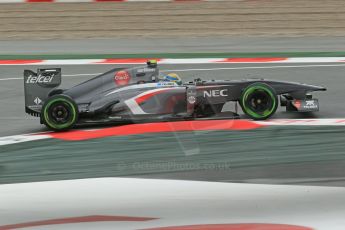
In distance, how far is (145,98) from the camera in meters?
7.48

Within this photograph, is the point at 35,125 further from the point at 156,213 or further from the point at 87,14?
the point at 87,14

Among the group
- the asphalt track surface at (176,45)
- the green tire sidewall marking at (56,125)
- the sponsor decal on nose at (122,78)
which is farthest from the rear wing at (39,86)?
the asphalt track surface at (176,45)

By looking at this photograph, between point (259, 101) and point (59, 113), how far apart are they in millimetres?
2170

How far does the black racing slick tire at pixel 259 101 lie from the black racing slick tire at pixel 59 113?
1.83m

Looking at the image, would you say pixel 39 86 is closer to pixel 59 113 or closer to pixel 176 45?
pixel 59 113

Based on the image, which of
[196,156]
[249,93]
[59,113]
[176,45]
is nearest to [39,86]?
[59,113]

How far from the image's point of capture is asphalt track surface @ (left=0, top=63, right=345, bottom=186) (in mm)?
4211

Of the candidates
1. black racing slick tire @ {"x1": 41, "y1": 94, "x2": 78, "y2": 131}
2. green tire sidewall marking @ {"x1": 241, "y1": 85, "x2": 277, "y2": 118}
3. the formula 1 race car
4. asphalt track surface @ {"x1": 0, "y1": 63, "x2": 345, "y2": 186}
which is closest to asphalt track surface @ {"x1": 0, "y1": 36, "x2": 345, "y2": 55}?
asphalt track surface @ {"x1": 0, "y1": 63, "x2": 345, "y2": 186}

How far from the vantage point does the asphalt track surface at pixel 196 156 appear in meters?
4.21

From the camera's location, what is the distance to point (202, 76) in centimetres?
1084

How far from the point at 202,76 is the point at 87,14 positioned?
4.98 metres

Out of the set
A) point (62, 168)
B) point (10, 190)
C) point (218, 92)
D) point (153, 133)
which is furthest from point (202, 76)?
point (10, 190)

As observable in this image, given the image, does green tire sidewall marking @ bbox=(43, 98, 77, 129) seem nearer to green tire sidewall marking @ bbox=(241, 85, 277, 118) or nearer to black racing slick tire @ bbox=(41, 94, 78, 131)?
black racing slick tire @ bbox=(41, 94, 78, 131)

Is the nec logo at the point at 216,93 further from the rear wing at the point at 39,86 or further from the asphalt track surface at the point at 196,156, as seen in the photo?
the rear wing at the point at 39,86
